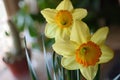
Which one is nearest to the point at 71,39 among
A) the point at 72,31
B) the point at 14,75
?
the point at 72,31

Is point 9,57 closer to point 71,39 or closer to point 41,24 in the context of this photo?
point 41,24

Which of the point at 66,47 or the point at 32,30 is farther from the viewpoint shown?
the point at 32,30

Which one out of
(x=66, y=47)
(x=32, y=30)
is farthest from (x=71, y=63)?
(x=32, y=30)

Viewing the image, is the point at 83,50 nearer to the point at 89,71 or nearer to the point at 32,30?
the point at 89,71

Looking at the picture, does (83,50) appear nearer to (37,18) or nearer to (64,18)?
(64,18)

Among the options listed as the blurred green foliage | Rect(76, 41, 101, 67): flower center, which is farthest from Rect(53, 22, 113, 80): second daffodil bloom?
the blurred green foliage

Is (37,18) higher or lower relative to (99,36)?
lower
